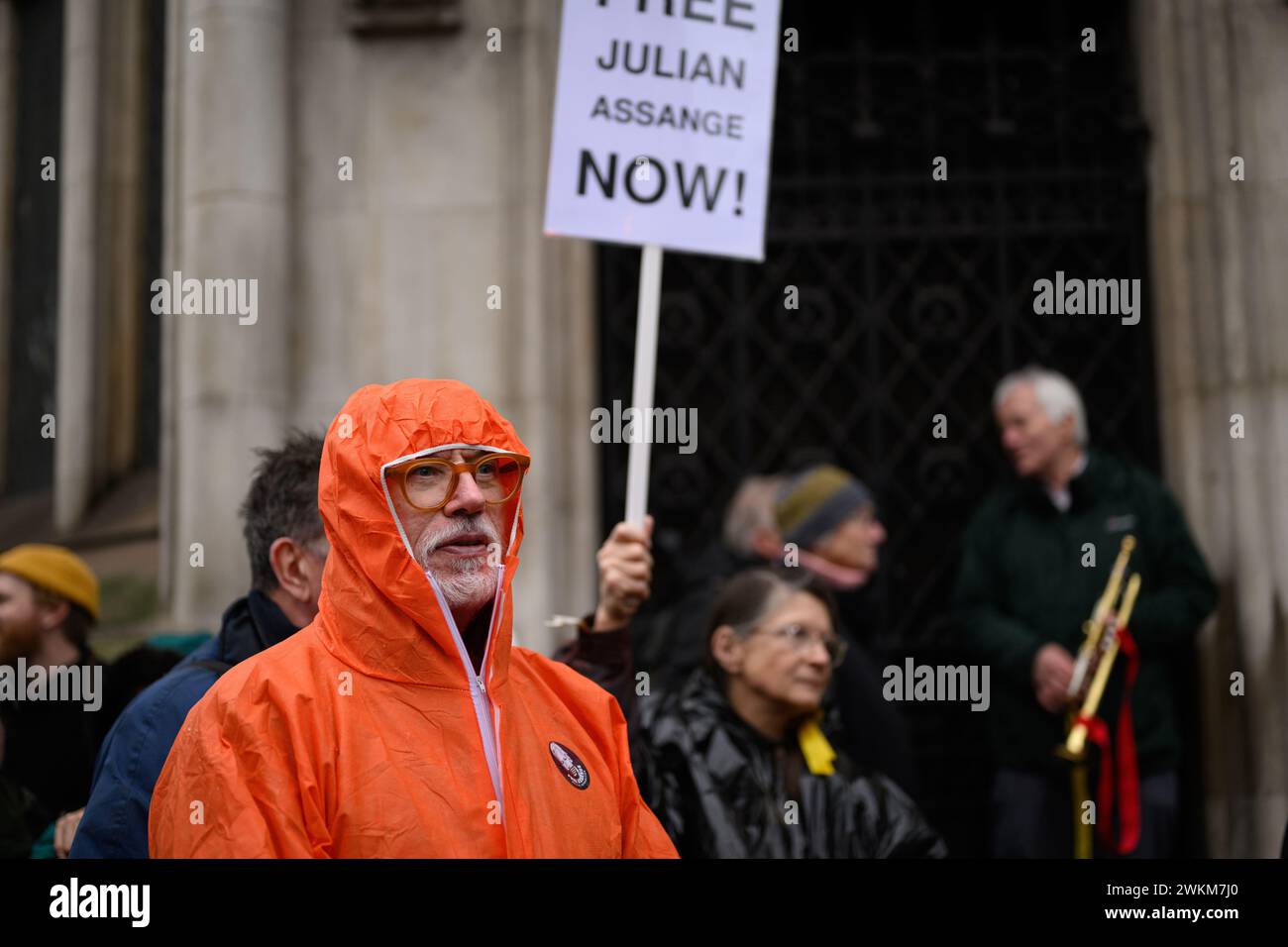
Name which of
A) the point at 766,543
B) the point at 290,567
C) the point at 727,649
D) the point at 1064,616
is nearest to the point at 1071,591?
the point at 1064,616

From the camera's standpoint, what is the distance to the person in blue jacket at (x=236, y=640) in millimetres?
3428

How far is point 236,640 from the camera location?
394 cm

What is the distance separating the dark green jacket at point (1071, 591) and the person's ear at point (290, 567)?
3180mm

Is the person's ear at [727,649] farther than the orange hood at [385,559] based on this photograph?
Yes

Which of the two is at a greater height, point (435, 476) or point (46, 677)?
point (435, 476)

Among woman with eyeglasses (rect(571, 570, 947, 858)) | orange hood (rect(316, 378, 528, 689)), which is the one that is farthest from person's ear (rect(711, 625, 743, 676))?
orange hood (rect(316, 378, 528, 689))

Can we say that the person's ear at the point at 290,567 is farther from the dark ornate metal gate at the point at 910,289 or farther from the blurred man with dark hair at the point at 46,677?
the dark ornate metal gate at the point at 910,289

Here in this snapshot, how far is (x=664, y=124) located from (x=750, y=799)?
1.96 metres

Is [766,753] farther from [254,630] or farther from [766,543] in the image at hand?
[254,630]

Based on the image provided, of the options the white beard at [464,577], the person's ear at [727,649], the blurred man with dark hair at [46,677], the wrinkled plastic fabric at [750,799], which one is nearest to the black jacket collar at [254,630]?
the white beard at [464,577]

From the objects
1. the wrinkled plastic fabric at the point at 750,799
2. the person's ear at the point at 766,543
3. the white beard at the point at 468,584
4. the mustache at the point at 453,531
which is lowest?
the wrinkled plastic fabric at the point at 750,799

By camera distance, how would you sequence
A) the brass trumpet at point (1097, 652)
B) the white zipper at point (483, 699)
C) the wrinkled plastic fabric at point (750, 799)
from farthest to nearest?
the brass trumpet at point (1097, 652) < the wrinkled plastic fabric at point (750, 799) < the white zipper at point (483, 699)

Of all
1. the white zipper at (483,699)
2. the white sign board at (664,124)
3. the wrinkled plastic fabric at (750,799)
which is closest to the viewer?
the white zipper at (483,699)
